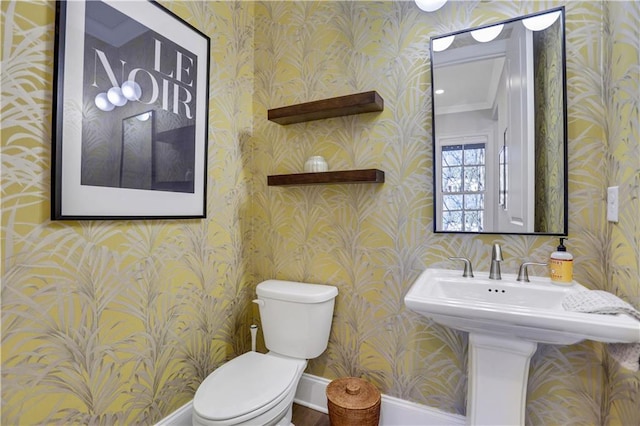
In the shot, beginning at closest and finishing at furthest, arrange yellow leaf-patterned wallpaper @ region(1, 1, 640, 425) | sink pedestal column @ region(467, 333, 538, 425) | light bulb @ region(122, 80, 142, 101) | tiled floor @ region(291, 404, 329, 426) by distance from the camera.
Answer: yellow leaf-patterned wallpaper @ region(1, 1, 640, 425)
sink pedestal column @ region(467, 333, 538, 425)
light bulb @ region(122, 80, 142, 101)
tiled floor @ region(291, 404, 329, 426)

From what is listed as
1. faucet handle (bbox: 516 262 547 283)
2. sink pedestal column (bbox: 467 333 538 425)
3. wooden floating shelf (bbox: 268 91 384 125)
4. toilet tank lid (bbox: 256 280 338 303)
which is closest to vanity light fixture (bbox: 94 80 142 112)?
wooden floating shelf (bbox: 268 91 384 125)

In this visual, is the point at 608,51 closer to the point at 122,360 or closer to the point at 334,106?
the point at 334,106

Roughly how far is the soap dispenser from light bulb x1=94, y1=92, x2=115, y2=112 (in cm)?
179

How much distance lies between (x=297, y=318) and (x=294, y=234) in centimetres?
47

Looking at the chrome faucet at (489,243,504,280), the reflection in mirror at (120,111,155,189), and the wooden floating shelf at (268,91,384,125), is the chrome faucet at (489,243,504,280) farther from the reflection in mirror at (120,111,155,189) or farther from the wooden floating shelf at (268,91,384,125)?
the reflection in mirror at (120,111,155,189)

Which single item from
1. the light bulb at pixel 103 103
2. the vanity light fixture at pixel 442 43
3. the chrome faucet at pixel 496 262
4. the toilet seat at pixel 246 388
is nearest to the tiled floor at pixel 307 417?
the toilet seat at pixel 246 388

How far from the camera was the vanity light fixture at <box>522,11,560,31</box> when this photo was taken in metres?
1.19

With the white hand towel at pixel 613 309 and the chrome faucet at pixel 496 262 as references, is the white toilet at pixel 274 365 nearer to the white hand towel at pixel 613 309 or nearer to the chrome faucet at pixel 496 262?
the chrome faucet at pixel 496 262

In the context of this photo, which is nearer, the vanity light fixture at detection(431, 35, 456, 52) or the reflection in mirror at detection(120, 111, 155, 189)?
the reflection in mirror at detection(120, 111, 155, 189)

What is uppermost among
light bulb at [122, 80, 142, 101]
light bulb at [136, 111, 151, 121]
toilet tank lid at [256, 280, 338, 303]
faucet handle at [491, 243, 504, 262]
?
light bulb at [122, 80, 142, 101]

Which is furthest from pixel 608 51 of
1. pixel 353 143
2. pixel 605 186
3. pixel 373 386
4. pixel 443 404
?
pixel 373 386

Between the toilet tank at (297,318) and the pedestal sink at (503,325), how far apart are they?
527 mm

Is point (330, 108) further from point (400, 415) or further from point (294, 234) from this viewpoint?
point (400, 415)

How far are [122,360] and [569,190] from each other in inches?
74.8
